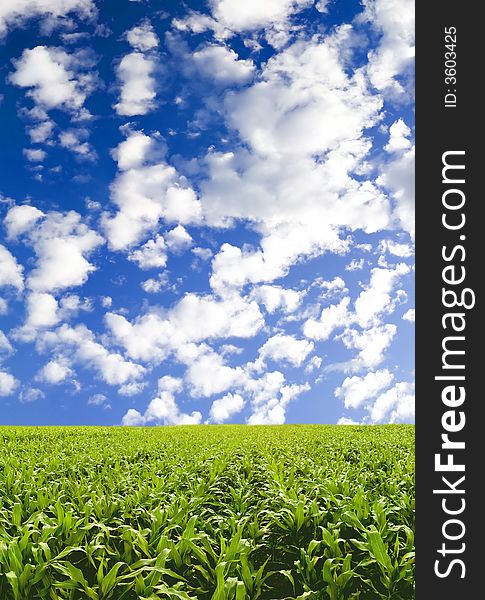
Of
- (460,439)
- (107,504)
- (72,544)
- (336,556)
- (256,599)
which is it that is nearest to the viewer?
(460,439)

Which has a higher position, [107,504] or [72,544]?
[107,504]

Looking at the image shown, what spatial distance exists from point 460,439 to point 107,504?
15.1 feet

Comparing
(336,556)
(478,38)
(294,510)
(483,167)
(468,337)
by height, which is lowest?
(336,556)

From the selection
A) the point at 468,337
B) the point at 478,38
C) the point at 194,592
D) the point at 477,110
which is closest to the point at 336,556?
the point at 194,592

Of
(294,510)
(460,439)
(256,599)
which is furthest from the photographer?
(294,510)

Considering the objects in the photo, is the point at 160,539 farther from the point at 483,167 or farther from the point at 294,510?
the point at 483,167

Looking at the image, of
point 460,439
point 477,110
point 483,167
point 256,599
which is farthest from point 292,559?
point 477,110

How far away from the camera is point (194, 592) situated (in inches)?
174

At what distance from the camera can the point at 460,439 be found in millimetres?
3418

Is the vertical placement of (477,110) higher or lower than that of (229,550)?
higher

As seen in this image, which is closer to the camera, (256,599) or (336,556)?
(256,599)

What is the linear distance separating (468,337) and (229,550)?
8.93 ft

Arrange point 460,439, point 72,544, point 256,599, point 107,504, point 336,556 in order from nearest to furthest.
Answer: point 460,439 < point 256,599 < point 336,556 < point 72,544 < point 107,504

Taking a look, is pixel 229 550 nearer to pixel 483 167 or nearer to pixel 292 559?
pixel 292 559
